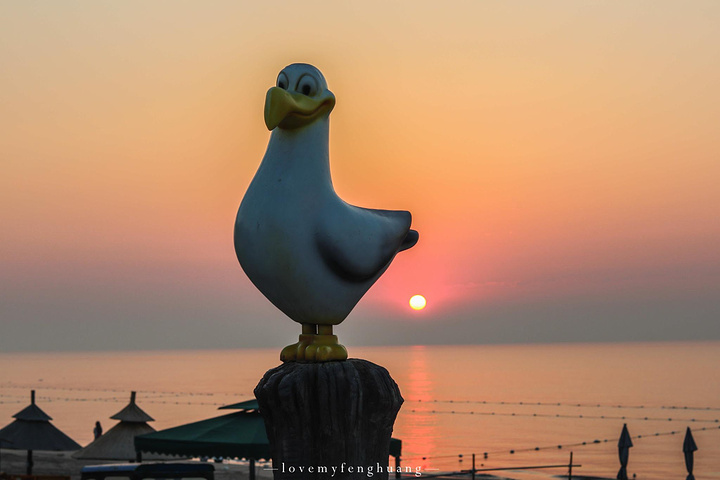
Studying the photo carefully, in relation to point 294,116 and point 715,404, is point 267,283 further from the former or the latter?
point 715,404

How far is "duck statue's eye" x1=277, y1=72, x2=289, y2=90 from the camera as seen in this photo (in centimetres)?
612

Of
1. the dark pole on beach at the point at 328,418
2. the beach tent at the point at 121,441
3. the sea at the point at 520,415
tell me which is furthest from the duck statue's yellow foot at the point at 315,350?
the beach tent at the point at 121,441

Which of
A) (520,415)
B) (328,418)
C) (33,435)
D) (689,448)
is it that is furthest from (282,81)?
(520,415)

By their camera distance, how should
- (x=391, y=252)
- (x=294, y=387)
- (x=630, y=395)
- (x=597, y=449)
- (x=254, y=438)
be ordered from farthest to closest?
(x=630, y=395) → (x=597, y=449) → (x=254, y=438) → (x=391, y=252) → (x=294, y=387)

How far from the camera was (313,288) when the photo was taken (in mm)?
5648

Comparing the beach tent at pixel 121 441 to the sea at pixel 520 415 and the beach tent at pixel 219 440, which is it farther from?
the sea at pixel 520 415

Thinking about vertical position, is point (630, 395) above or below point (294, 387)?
above

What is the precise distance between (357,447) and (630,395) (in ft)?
306

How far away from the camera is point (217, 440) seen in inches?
432

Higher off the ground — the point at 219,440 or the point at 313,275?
the point at 313,275

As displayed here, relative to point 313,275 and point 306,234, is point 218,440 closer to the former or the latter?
point 313,275

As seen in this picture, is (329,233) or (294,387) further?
(329,233)

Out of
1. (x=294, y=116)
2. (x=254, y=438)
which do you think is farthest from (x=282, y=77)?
(x=254, y=438)

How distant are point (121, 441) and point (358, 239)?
14.8 meters
